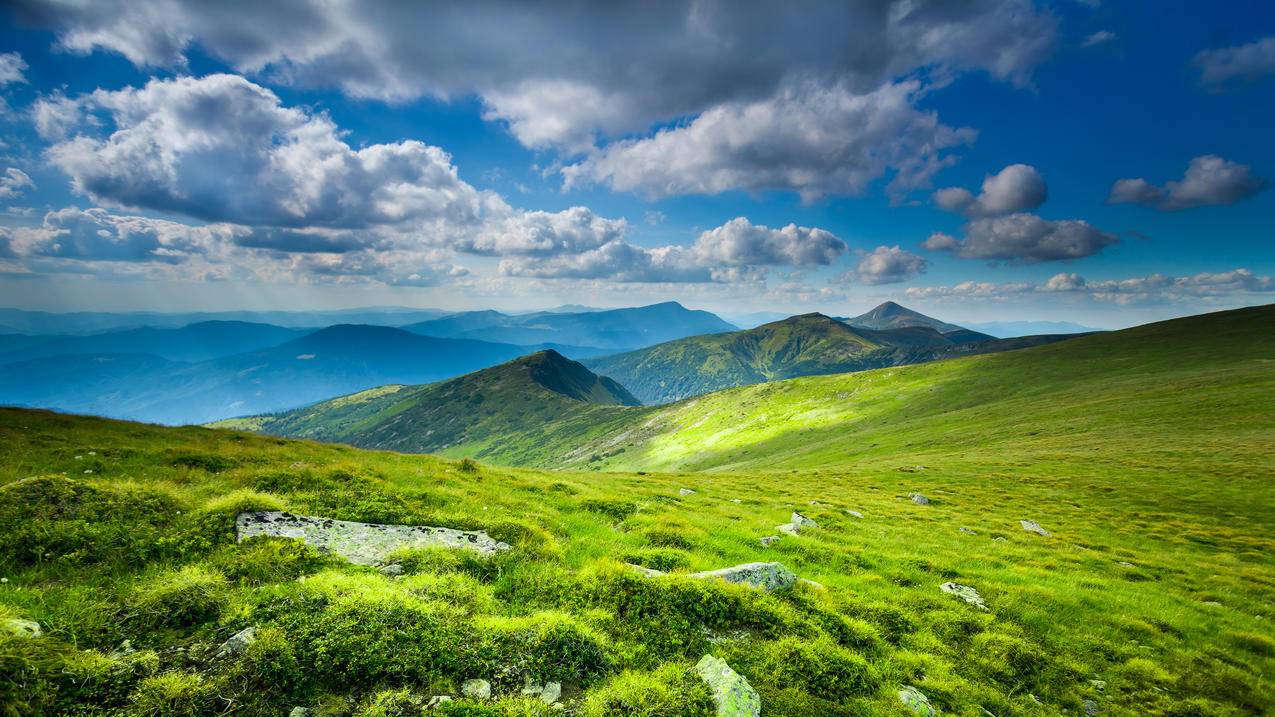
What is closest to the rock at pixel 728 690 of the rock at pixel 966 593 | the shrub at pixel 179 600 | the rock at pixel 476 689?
the rock at pixel 476 689

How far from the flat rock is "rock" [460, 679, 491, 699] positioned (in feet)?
14.4

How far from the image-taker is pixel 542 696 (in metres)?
6.70

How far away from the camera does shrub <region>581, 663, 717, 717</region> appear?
21.8 ft

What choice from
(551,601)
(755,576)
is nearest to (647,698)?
(551,601)

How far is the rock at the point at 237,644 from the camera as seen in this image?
20.6 ft

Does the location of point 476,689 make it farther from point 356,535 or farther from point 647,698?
point 356,535

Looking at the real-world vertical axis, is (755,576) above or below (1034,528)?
above

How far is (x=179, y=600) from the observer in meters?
7.07

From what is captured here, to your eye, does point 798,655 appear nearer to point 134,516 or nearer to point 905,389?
point 134,516

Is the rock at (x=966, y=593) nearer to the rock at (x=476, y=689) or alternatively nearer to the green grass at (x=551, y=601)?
the green grass at (x=551, y=601)

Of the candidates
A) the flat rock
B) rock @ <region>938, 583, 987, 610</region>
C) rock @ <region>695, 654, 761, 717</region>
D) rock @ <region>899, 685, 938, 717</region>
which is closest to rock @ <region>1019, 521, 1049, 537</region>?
rock @ <region>938, 583, 987, 610</region>

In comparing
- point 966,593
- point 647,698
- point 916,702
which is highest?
point 647,698

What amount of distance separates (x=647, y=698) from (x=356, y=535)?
8216 millimetres

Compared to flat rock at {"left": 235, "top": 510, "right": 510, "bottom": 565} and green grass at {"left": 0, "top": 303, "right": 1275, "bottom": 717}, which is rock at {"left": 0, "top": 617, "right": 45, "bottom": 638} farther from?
flat rock at {"left": 235, "top": 510, "right": 510, "bottom": 565}
